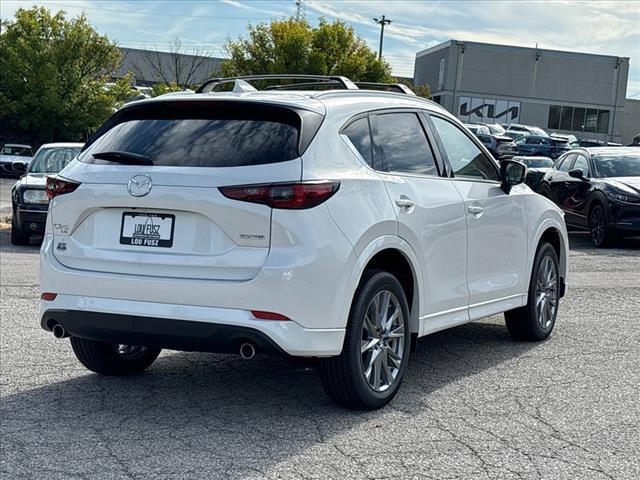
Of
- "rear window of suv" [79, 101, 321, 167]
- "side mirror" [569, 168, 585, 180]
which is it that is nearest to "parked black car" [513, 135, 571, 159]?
"side mirror" [569, 168, 585, 180]

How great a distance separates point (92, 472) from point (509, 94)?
235ft

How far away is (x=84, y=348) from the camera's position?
6.05m

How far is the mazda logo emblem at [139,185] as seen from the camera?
508cm

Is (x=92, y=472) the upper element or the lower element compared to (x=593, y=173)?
lower

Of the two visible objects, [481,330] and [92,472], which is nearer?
[92,472]

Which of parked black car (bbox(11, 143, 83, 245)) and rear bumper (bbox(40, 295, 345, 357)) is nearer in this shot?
rear bumper (bbox(40, 295, 345, 357))

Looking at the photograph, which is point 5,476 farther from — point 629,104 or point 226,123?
point 629,104

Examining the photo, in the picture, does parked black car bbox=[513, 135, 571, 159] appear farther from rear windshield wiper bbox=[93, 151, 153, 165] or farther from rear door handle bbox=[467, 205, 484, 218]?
rear windshield wiper bbox=[93, 151, 153, 165]

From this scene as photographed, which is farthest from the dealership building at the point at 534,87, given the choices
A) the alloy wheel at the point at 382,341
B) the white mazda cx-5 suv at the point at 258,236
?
the alloy wheel at the point at 382,341

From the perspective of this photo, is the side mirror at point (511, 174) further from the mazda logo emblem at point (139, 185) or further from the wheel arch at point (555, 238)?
the mazda logo emblem at point (139, 185)

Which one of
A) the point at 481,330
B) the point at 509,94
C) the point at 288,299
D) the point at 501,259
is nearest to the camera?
the point at 288,299

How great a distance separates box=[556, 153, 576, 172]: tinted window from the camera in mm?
17688

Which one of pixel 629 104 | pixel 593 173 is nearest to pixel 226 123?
pixel 593 173

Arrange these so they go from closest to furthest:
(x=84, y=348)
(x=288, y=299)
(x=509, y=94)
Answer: (x=288, y=299) < (x=84, y=348) < (x=509, y=94)
